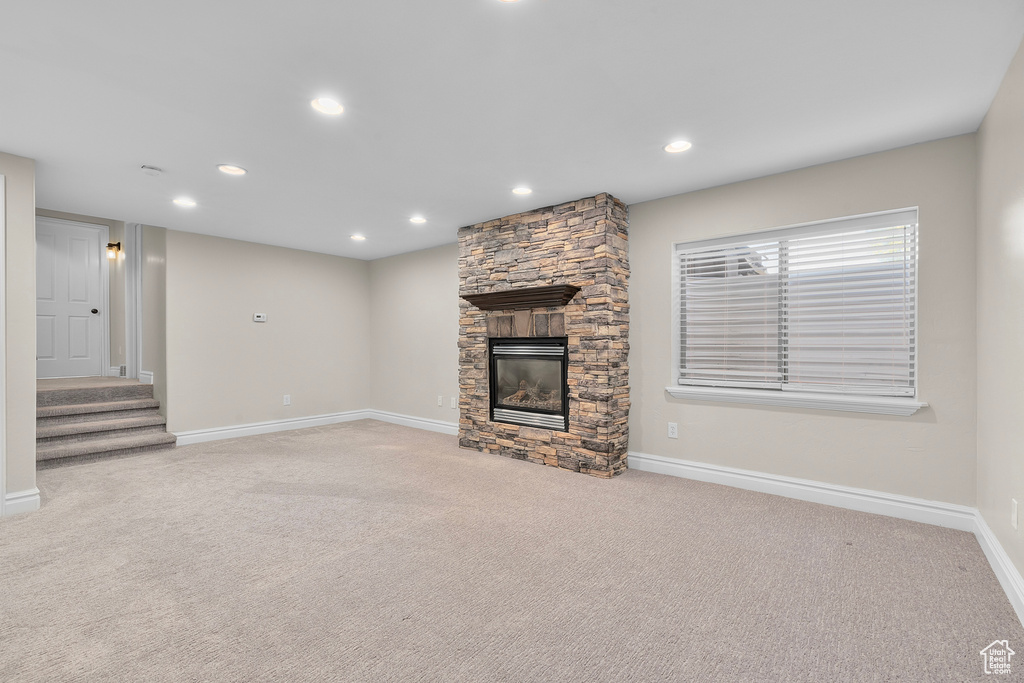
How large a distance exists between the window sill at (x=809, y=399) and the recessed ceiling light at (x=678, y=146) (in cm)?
182

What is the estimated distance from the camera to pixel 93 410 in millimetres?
4953

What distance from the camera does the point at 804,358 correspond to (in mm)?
3396

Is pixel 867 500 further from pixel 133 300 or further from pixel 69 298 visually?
pixel 69 298

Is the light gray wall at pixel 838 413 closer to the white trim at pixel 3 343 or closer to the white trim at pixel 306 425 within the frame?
the white trim at pixel 306 425

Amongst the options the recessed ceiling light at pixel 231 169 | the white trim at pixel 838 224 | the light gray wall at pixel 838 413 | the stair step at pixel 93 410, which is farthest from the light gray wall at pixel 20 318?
the white trim at pixel 838 224

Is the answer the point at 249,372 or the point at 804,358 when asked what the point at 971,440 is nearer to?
the point at 804,358

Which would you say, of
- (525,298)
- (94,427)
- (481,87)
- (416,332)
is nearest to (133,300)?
(94,427)

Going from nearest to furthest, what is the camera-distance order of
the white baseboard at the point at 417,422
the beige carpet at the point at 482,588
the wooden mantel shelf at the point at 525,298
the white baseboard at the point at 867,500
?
the beige carpet at the point at 482,588 → the white baseboard at the point at 867,500 → the wooden mantel shelf at the point at 525,298 → the white baseboard at the point at 417,422

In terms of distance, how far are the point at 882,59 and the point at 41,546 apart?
192 inches

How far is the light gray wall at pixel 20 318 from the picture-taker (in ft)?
10.2

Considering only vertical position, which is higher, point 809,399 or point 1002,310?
point 1002,310

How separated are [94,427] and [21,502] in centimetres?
179

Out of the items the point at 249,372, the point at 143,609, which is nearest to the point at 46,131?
the point at 143,609

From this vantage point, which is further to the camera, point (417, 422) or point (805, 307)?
point (417, 422)
